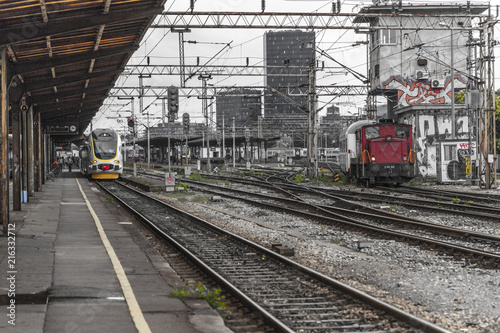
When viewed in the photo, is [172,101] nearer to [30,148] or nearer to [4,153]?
[30,148]

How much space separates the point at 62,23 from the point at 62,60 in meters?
4.04

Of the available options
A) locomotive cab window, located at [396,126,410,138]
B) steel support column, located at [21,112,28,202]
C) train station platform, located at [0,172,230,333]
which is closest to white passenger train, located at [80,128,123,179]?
steel support column, located at [21,112,28,202]

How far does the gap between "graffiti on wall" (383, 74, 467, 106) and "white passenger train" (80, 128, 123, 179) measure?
23768 mm

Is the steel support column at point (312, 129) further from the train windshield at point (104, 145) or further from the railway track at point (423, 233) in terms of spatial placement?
the railway track at point (423, 233)

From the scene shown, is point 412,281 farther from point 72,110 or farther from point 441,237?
point 72,110

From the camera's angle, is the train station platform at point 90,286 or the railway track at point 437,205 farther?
the railway track at point 437,205

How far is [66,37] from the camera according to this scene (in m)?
14.6

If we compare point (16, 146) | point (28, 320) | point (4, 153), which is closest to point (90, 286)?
point (28, 320)

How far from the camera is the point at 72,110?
35000 mm

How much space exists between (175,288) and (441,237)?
7481 mm

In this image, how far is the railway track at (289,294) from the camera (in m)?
6.46

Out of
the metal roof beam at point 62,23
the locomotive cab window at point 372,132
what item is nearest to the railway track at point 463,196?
the locomotive cab window at point 372,132

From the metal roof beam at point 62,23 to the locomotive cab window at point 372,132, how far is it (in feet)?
62.7

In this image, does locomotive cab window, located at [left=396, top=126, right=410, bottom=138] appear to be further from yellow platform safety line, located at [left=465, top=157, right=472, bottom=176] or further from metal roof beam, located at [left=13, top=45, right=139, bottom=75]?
metal roof beam, located at [left=13, top=45, right=139, bottom=75]
